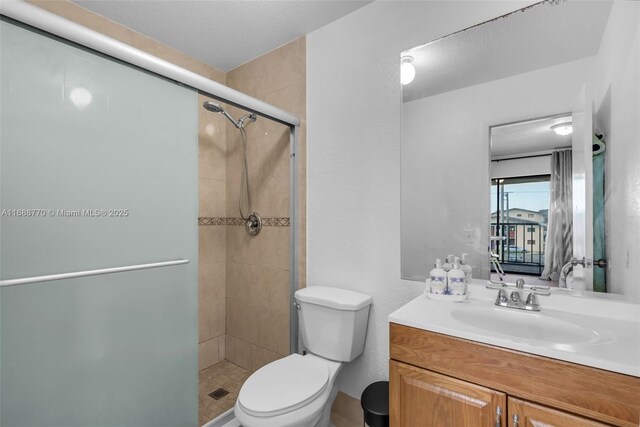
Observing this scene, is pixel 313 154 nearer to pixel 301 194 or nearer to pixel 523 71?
pixel 301 194

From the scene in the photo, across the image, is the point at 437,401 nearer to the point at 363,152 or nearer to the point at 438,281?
the point at 438,281

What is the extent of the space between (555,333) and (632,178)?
23.3 inches

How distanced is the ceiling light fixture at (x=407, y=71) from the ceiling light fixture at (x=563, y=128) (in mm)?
680

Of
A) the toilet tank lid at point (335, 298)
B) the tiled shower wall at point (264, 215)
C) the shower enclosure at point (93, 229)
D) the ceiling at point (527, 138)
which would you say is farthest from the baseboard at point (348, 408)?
the ceiling at point (527, 138)

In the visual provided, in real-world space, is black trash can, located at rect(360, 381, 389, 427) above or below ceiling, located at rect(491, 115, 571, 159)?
below

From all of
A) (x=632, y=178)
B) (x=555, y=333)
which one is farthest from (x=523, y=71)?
(x=555, y=333)

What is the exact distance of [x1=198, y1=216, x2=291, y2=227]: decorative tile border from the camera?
7.17 feet

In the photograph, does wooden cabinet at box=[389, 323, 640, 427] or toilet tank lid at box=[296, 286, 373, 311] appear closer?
wooden cabinet at box=[389, 323, 640, 427]

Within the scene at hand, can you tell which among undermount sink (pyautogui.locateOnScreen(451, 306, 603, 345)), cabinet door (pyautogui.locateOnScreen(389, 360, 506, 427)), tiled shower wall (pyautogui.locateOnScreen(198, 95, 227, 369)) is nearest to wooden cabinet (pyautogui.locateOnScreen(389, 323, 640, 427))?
cabinet door (pyautogui.locateOnScreen(389, 360, 506, 427))

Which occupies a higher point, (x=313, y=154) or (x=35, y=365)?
(x=313, y=154)

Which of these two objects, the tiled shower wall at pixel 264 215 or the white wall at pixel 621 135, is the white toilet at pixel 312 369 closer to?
the tiled shower wall at pixel 264 215

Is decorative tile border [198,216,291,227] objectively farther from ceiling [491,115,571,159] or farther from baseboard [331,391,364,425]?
ceiling [491,115,571,159]

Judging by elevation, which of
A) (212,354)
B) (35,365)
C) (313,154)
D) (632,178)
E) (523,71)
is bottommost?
(212,354)

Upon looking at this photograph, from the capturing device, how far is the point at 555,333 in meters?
1.13
